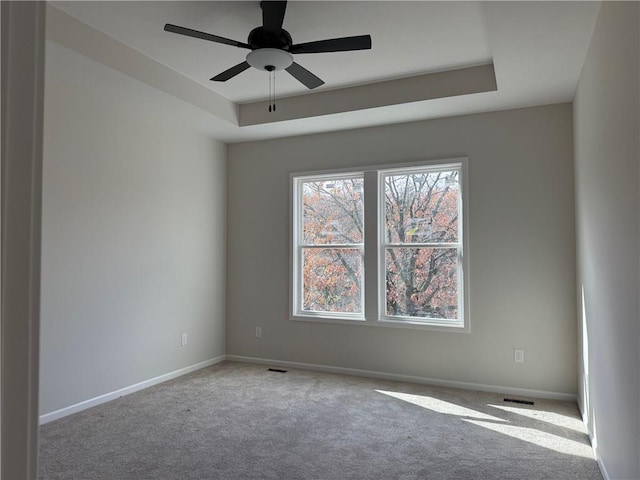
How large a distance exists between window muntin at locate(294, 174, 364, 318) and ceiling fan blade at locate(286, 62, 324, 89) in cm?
169

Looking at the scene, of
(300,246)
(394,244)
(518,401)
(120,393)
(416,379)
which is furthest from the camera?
(300,246)

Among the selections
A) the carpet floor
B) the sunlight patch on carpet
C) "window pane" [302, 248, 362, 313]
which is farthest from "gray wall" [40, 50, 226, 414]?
the sunlight patch on carpet

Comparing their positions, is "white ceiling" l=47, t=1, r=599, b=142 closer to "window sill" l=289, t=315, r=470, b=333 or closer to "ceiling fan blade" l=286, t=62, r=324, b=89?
"ceiling fan blade" l=286, t=62, r=324, b=89

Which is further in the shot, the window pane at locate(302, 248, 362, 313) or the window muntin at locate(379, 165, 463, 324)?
the window pane at locate(302, 248, 362, 313)

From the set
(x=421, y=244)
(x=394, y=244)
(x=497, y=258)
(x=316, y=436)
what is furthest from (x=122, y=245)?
(x=497, y=258)

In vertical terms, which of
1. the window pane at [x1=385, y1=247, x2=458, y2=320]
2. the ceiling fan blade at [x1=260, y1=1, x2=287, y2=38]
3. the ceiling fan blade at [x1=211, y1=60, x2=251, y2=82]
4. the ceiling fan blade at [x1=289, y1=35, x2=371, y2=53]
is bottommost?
the window pane at [x1=385, y1=247, x2=458, y2=320]

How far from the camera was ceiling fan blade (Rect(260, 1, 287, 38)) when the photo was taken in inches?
97.7

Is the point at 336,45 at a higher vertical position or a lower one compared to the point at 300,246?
higher

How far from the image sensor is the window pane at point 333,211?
4.91 m

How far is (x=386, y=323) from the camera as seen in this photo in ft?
15.1

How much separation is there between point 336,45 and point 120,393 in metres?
3.45

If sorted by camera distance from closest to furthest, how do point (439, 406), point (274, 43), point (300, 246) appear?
1. point (274, 43)
2. point (439, 406)
3. point (300, 246)

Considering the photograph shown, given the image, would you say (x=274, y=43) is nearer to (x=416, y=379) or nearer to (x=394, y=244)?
(x=394, y=244)

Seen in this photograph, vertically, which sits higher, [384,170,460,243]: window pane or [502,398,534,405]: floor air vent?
[384,170,460,243]: window pane
